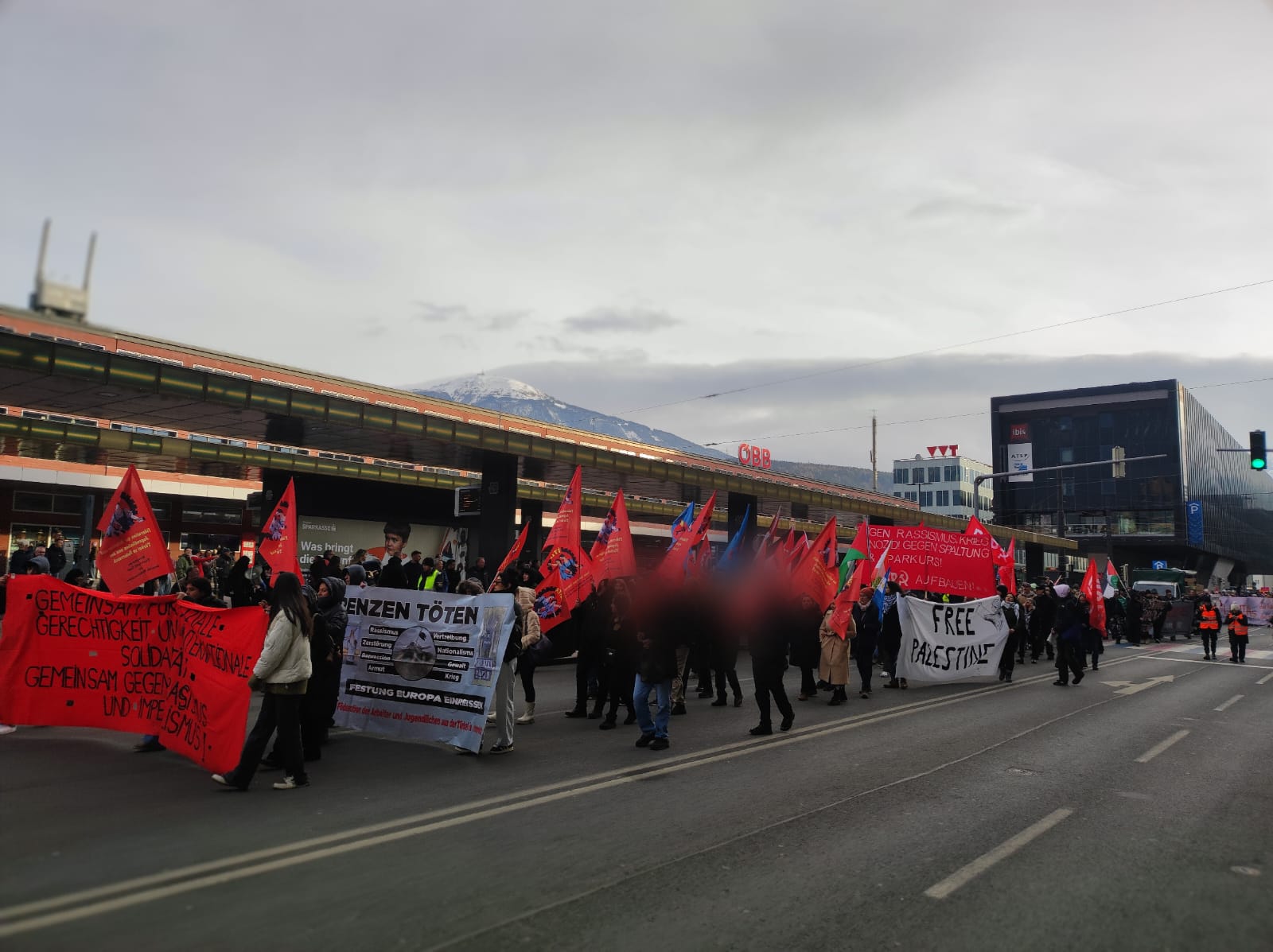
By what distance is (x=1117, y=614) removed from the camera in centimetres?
3023

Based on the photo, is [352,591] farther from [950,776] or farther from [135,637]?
[950,776]

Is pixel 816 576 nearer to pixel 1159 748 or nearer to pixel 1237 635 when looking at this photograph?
pixel 1159 748

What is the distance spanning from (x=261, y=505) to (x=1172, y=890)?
83.0 feet

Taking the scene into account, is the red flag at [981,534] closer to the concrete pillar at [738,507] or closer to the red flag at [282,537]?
the concrete pillar at [738,507]

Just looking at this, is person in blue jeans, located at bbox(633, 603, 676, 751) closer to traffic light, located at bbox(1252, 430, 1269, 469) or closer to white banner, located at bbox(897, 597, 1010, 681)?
white banner, located at bbox(897, 597, 1010, 681)

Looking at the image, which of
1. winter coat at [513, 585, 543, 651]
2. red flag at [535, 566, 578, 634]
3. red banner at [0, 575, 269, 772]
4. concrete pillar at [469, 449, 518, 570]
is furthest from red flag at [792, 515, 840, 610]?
concrete pillar at [469, 449, 518, 570]

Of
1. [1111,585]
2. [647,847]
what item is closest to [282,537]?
[647,847]

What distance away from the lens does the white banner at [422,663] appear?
8.59 metres

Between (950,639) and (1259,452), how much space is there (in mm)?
11037

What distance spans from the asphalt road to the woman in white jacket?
0.27m

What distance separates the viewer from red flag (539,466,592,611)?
1245cm

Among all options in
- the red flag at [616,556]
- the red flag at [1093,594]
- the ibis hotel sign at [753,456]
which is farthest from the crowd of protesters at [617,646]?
the ibis hotel sign at [753,456]

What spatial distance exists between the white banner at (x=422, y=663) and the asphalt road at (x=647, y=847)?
31 cm

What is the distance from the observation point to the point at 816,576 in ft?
46.6
